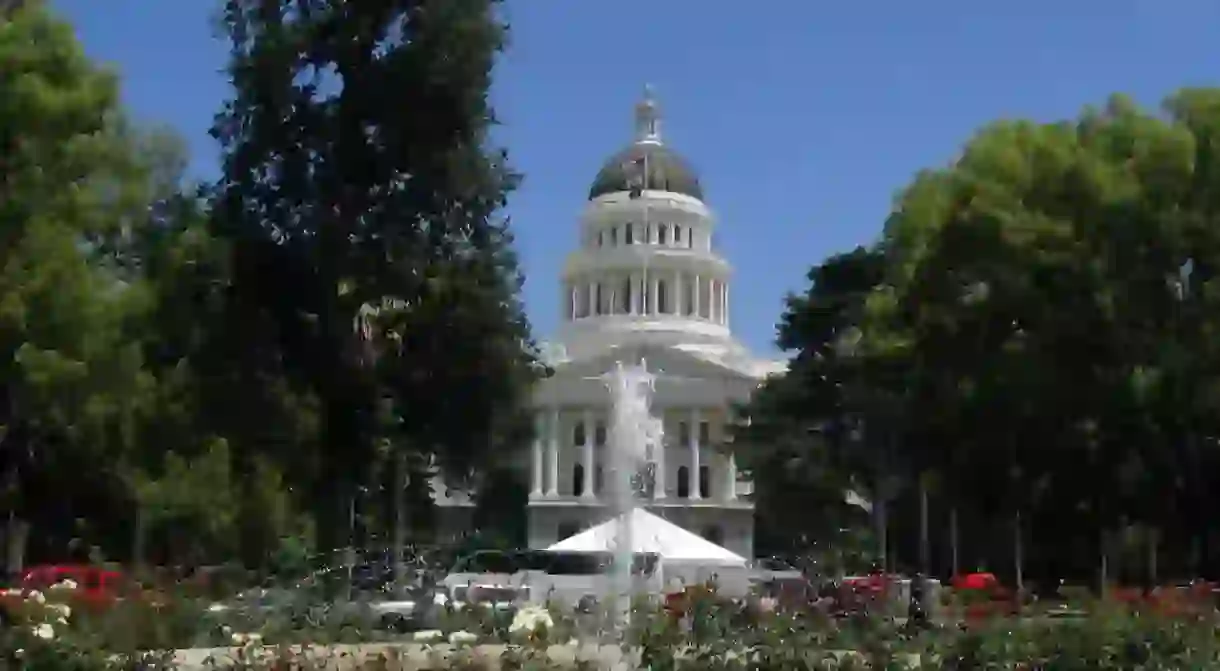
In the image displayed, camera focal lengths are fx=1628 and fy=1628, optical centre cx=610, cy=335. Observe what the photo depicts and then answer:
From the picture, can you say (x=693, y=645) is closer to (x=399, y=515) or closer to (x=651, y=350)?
(x=399, y=515)

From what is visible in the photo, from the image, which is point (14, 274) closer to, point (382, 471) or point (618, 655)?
point (382, 471)

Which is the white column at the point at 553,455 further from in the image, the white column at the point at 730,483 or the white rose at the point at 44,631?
the white rose at the point at 44,631

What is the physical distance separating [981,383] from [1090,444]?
105 inches

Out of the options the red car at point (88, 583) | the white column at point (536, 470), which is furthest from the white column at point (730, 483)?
the red car at point (88, 583)

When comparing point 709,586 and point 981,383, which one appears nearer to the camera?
point 709,586

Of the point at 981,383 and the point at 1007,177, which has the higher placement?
the point at 1007,177

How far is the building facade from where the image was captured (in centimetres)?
9238

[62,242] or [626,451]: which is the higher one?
[62,242]

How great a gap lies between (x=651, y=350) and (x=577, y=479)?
376 inches

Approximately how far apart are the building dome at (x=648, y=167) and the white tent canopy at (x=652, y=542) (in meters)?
76.3

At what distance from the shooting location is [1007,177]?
111 ft

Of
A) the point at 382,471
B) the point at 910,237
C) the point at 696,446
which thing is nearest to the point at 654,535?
the point at 382,471

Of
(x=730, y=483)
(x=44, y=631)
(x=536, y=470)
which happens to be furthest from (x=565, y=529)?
(x=44, y=631)

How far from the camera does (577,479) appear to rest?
96500 millimetres
